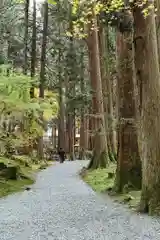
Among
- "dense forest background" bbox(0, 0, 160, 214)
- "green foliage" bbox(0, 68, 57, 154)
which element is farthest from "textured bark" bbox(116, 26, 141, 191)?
"green foliage" bbox(0, 68, 57, 154)

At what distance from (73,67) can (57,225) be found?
21.7 m

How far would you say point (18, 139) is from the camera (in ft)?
47.6

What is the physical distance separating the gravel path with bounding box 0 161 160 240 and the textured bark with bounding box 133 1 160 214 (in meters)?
0.62

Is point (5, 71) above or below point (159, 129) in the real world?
above

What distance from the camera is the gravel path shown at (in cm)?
577

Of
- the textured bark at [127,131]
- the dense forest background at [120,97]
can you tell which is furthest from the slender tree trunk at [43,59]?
the textured bark at [127,131]

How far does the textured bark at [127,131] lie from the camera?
10.3m

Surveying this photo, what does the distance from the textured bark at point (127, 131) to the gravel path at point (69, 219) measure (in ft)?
2.99

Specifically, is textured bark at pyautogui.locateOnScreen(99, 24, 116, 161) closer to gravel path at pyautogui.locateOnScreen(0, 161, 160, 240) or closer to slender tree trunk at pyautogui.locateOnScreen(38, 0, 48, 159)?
slender tree trunk at pyautogui.locateOnScreen(38, 0, 48, 159)

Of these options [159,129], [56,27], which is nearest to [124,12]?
[159,129]

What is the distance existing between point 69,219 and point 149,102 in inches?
99.1

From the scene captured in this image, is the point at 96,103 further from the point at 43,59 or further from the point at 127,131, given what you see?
the point at 43,59

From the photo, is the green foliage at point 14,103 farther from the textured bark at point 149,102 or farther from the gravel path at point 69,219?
the textured bark at point 149,102

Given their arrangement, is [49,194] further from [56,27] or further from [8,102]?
[56,27]
